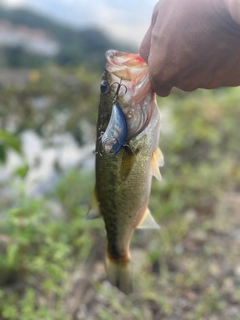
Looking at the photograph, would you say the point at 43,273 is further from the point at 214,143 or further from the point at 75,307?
the point at 214,143

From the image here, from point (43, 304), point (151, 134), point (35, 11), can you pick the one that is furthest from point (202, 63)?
point (35, 11)

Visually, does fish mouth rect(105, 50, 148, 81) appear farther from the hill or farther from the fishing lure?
the hill

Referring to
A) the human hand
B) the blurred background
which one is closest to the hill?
the blurred background

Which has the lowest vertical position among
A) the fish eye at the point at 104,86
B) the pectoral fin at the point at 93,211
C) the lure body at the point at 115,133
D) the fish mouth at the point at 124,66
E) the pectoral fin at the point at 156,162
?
the pectoral fin at the point at 93,211

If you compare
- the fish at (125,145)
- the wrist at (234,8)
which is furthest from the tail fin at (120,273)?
the wrist at (234,8)

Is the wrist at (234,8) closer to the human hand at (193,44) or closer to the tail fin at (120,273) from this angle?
the human hand at (193,44)

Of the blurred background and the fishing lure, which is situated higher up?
the fishing lure

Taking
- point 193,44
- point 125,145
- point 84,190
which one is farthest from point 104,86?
point 84,190

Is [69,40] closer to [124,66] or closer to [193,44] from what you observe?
[124,66]
